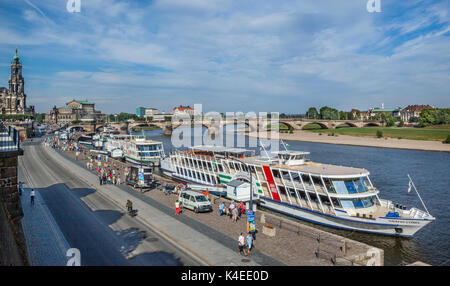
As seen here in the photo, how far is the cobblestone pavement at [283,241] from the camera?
1886 cm

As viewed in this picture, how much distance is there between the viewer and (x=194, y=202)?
28.5 metres

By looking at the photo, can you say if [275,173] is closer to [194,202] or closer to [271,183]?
[271,183]

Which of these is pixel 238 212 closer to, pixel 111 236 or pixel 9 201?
pixel 111 236

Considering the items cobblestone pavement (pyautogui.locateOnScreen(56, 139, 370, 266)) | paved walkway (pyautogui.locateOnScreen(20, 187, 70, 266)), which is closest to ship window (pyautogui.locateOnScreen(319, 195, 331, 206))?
cobblestone pavement (pyautogui.locateOnScreen(56, 139, 370, 266))

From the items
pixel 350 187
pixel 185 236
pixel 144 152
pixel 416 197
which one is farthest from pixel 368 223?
pixel 144 152

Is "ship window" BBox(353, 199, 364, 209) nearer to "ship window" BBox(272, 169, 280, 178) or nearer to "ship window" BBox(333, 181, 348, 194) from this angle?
"ship window" BBox(333, 181, 348, 194)

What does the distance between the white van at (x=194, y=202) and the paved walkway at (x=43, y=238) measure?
10.2 m

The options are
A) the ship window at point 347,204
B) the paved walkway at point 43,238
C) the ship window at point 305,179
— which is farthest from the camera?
the ship window at point 305,179

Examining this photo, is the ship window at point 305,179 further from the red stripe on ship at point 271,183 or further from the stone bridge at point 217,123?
the stone bridge at point 217,123

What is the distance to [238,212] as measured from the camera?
2791cm

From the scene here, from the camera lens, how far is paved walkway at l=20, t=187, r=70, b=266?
1883 cm

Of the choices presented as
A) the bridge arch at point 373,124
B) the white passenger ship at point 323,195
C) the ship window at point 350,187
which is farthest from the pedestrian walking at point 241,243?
the bridge arch at point 373,124

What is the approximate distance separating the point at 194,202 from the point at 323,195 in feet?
38.2
